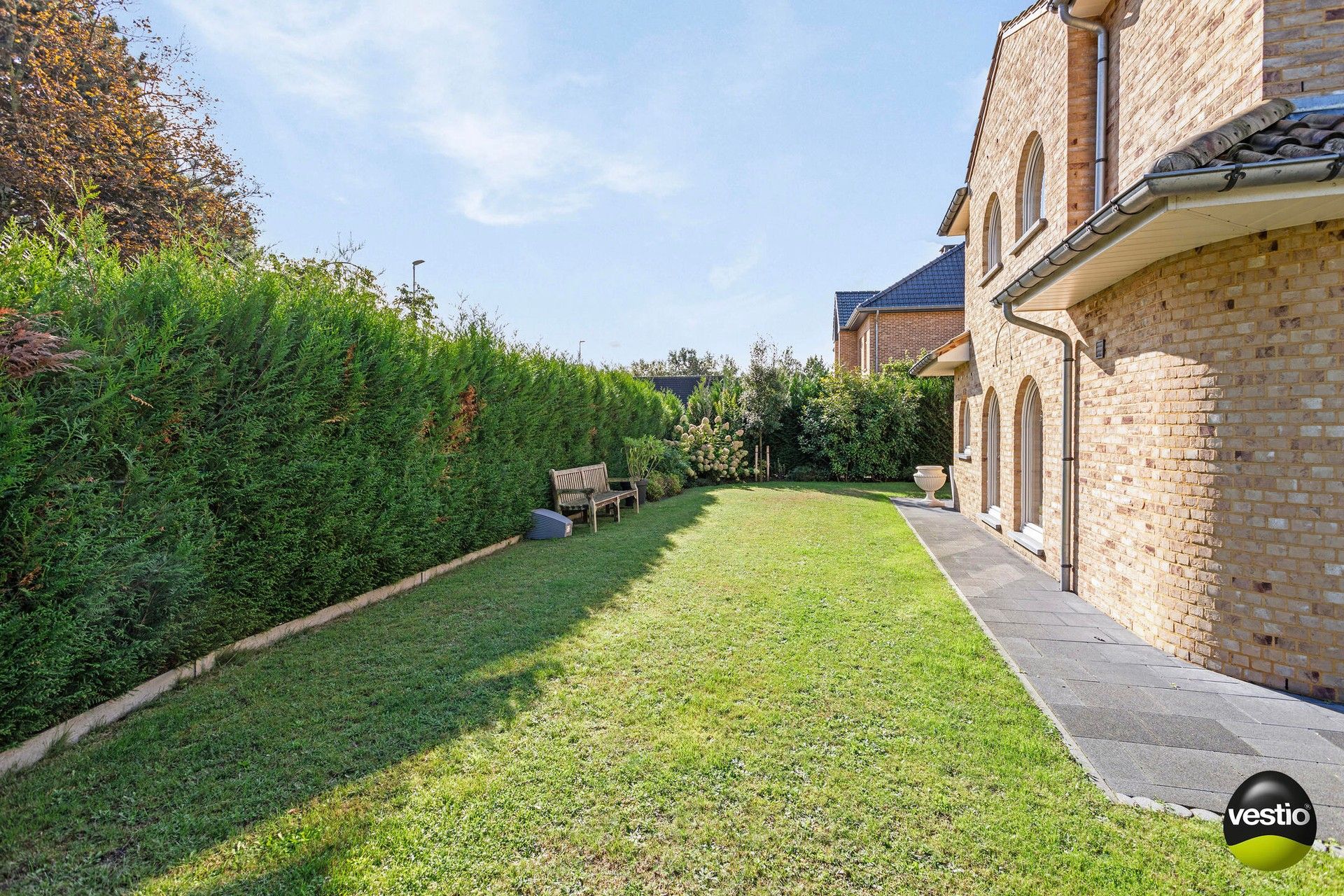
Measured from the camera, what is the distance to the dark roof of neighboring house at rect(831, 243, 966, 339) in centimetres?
2427

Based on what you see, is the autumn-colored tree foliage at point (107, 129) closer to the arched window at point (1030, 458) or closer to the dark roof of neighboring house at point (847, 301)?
the arched window at point (1030, 458)

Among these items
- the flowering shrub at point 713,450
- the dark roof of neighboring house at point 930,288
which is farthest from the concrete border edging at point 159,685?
the dark roof of neighboring house at point 930,288

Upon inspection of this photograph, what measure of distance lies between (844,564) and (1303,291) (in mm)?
4914

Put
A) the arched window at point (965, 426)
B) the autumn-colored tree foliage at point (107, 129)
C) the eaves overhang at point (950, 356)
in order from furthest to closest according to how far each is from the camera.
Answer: the arched window at point (965, 426) < the eaves overhang at point (950, 356) < the autumn-colored tree foliage at point (107, 129)

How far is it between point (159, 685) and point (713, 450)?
1552 centimetres

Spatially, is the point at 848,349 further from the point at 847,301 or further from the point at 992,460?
the point at 992,460

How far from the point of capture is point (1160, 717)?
11.0ft

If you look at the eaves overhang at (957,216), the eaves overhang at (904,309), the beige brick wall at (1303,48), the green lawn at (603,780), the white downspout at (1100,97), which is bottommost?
the green lawn at (603,780)

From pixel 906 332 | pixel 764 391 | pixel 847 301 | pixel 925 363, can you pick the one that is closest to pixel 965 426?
pixel 925 363

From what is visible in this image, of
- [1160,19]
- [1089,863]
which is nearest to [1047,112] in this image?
[1160,19]

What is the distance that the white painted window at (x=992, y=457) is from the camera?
980 cm

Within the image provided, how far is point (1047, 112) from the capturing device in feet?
22.4

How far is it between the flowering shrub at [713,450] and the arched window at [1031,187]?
11184 millimetres

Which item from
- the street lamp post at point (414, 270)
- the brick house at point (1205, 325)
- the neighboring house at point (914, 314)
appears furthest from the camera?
the neighboring house at point (914, 314)
